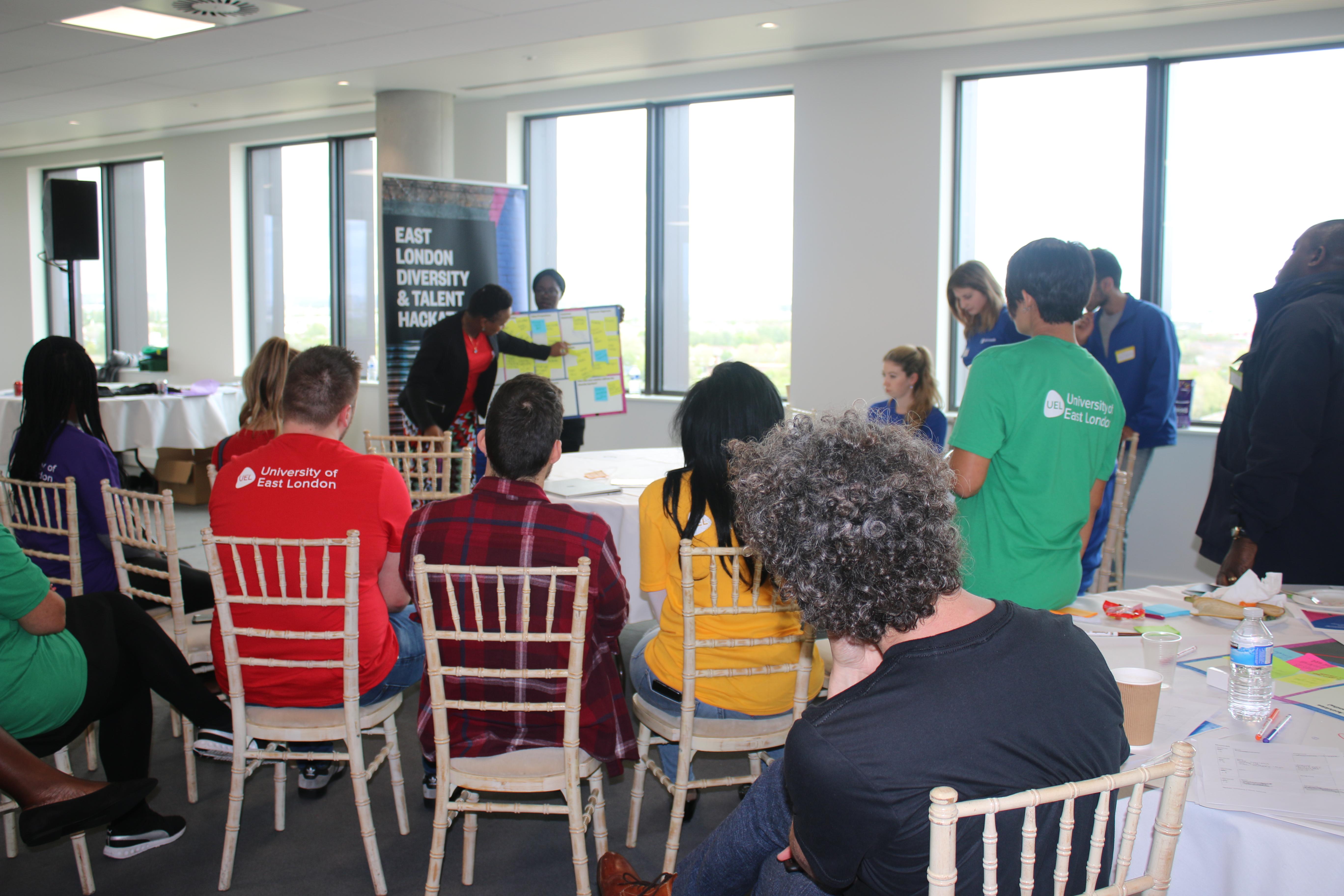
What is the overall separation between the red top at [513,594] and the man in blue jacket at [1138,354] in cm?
316

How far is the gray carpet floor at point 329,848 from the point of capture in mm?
2299

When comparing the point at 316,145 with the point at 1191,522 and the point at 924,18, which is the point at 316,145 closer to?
the point at 924,18

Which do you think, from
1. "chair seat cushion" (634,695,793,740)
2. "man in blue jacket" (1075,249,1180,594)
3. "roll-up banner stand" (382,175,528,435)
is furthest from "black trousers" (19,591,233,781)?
"roll-up banner stand" (382,175,528,435)

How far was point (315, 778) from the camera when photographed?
2787 millimetres

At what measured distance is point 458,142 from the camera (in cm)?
753

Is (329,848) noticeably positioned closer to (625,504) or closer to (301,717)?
(301,717)

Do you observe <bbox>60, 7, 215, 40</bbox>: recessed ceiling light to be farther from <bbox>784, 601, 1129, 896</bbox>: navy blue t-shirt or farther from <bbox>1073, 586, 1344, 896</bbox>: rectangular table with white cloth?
<bbox>1073, 586, 1344, 896</bbox>: rectangular table with white cloth

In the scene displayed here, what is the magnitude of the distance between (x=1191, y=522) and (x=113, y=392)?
7.44 m

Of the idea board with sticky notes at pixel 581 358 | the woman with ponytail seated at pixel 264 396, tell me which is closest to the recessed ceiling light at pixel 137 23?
the idea board with sticky notes at pixel 581 358

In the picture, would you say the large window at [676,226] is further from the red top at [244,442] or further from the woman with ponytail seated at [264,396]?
the red top at [244,442]

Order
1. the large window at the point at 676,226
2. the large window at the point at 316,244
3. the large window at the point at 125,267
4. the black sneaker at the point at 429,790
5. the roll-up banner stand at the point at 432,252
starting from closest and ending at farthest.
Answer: the black sneaker at the point at 429,790
the roll-up banner stand at the point at 432,252
the large window at the point at 676,226
the large window at the point at 316,244
the large window at the point at 125,267

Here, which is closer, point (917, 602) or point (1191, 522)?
point (917, 602)

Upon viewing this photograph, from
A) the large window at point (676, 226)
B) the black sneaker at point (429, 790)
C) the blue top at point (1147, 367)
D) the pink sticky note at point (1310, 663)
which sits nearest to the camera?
the pink sticky note at point (1310, 663)

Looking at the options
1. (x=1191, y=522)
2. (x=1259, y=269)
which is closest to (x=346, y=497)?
(x=1191, y=522)
